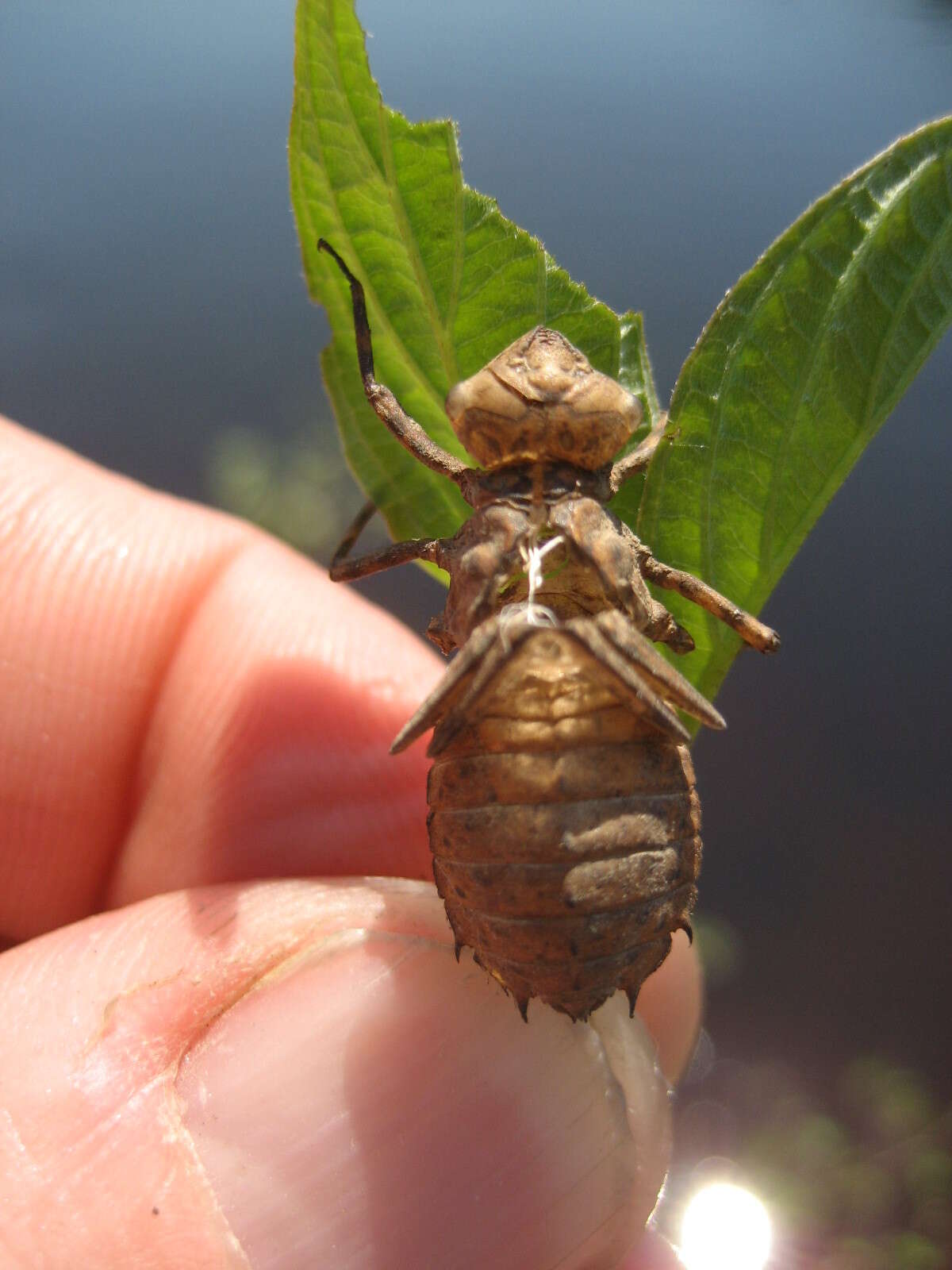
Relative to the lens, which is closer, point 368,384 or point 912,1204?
point 368,384

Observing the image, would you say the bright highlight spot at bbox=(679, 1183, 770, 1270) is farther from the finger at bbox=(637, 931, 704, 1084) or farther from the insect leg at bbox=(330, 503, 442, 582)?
the insect leg at bbox=(330, 503, 442, 582)

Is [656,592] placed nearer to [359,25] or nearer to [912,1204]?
[359,25]

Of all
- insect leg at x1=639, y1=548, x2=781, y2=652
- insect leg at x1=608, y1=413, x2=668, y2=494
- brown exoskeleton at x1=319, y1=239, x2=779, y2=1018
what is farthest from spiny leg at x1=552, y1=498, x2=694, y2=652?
insect leg at x1=608, y1=413, x2=668, y2=494

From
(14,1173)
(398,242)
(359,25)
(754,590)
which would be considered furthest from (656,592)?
(14,1173)

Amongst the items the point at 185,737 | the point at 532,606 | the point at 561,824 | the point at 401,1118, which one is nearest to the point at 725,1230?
the point at 401,1118

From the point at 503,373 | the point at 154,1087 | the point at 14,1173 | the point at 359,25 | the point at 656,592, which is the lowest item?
A: the point at 14,1173

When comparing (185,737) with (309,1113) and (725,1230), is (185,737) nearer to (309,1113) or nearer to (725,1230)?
(309,1113)

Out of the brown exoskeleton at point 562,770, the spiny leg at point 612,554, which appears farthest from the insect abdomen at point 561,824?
the spiny leg at point 612,554
